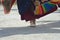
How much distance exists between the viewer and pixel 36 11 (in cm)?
984

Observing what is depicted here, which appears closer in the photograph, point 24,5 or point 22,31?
point 22,31

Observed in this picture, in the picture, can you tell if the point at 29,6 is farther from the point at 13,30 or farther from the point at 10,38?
the point at 10,38

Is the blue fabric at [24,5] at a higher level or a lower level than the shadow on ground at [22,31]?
higher

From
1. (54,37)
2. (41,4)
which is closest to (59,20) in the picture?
(41,4)

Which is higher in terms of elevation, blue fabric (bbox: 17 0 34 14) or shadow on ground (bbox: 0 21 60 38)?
blue fabric (bbox: 17 0 34 14)

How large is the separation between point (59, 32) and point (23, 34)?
1.02 meters

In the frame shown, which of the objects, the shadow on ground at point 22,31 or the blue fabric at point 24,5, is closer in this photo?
the shadow on ground at point 22,31

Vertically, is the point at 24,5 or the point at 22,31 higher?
the point at 24,5

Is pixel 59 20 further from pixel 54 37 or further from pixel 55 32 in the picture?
pixel 54 37

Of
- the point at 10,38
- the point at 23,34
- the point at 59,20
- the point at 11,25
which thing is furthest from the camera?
the point at 59,20

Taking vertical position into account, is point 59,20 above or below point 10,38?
below

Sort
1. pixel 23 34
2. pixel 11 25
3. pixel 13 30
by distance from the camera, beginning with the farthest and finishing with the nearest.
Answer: pixel 11 25 < pixel 13 30 < pixel 23 34

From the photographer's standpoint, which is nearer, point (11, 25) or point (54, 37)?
point (54, 37)

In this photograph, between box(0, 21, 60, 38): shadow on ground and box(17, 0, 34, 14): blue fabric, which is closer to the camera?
box(0, 21, 60, 38): shadow on ground
